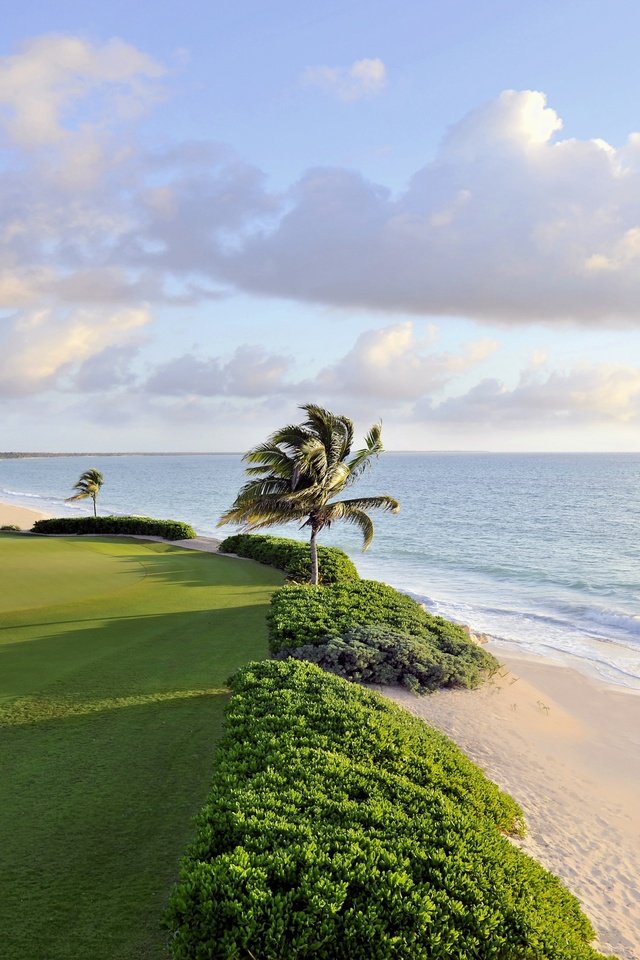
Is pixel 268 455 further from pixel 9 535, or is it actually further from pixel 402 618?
pixel 9 535

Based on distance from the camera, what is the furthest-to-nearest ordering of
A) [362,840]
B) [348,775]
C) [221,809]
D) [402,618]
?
[402,618]
[348,775]
[221,809]
[362,840]

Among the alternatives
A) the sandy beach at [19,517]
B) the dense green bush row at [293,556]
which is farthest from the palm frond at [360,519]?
the sandy beach at [19,517]

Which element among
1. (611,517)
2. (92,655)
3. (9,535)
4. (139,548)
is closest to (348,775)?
(92,655)

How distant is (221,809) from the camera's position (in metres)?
6.40

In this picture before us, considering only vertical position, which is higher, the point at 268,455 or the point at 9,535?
the point at 268,455

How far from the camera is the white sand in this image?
8.18m

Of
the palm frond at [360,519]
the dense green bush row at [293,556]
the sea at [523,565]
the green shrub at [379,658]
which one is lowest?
the sea at [523,565]

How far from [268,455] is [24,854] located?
15.6 meters

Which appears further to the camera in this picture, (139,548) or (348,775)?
(139,548)

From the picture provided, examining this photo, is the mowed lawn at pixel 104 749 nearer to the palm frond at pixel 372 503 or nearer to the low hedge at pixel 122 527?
the palm frond at pixel 372 503

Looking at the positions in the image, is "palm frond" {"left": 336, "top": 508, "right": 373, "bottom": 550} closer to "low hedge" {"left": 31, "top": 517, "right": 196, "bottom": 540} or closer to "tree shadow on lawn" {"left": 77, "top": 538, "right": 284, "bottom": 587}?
"tree shadow on lawn" {"left": 77, "top": 538, "right": 284, "bottom": 587}

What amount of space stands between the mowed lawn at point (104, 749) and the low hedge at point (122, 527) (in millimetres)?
15745

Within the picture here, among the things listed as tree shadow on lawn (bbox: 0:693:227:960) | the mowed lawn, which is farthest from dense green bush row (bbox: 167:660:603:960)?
the mowed lawn

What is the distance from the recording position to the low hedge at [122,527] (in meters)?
37.3
